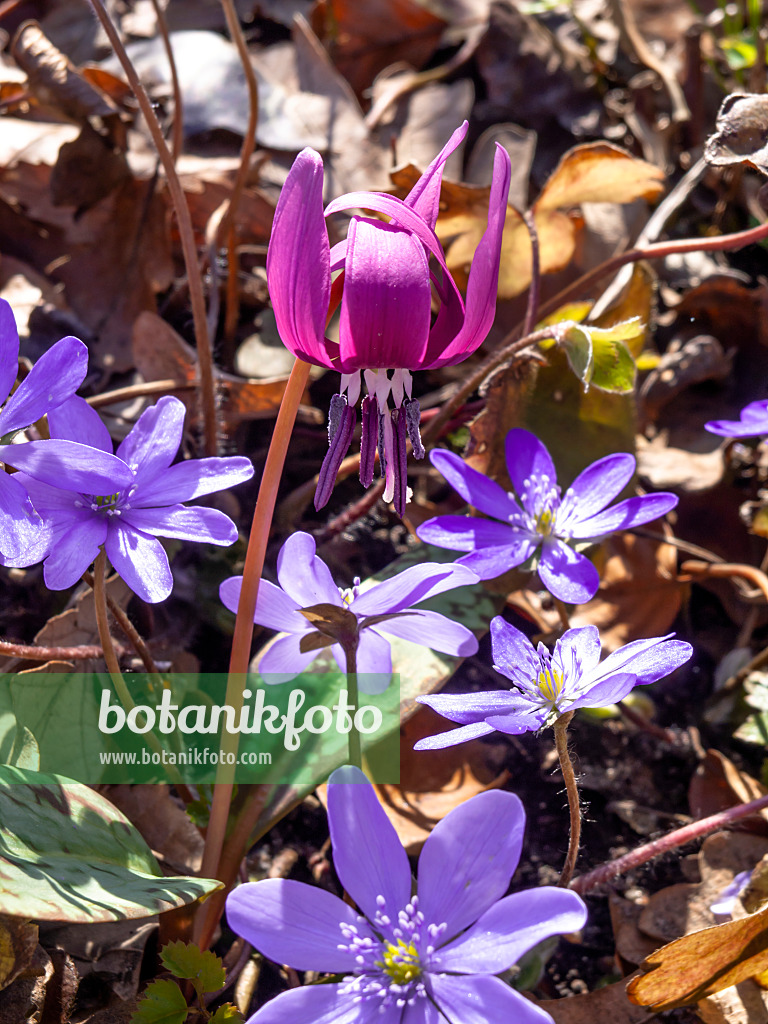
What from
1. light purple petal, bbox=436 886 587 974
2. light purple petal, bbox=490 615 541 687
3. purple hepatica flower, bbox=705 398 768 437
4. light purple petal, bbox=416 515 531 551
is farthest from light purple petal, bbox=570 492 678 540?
light purple petal, bbox=436 886 587 974

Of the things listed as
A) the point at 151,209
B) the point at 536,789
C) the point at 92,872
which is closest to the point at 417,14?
the point at 151,209

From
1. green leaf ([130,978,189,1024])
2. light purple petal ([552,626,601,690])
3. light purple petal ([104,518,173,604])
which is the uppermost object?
light purple petal ([104,518,173,604])

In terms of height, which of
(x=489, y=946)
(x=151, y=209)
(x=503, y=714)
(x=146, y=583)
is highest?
(x=151, y=209)

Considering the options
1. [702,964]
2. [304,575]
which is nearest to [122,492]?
[304,575]

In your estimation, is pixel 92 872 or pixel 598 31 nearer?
pixel 92 872

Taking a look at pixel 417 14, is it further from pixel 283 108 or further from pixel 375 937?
pixel 375 937

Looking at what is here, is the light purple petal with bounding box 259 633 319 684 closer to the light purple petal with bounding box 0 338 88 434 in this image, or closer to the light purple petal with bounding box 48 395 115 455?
the light purple petal with bounding box 48 395 115 455

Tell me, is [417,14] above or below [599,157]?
above
